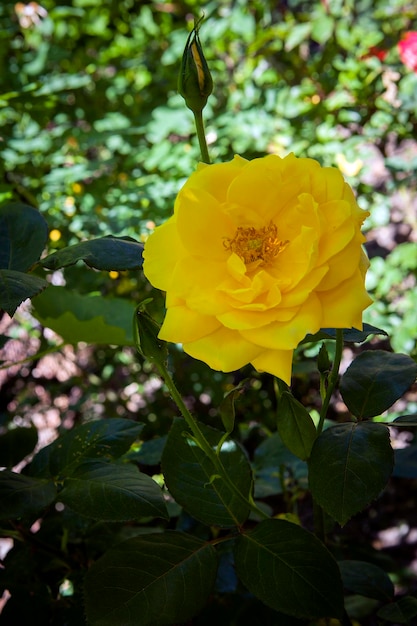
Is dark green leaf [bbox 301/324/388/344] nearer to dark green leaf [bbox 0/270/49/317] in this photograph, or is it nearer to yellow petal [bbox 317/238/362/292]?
yellow petal [bbox 317/238/362/292]

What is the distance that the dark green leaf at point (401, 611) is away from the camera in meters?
0.60

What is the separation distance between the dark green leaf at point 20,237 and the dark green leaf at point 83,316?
108 mm

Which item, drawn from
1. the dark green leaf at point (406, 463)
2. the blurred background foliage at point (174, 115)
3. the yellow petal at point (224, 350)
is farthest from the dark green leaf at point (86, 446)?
the blurred background foliage at point (174, 115)

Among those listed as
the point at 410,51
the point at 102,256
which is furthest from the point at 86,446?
the point at 410,51

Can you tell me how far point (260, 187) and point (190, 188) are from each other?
0.05m

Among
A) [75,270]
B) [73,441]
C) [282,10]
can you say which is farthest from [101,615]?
[282,10]

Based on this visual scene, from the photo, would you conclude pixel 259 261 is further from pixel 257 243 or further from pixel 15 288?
pixel 15 288

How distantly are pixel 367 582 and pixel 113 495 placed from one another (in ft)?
1.06

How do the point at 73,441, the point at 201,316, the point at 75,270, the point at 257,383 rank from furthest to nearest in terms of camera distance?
the point at 257,383 < the point at 75,270 < the point at 73,441 < the point at 201,316

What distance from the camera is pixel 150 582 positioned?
499 mm

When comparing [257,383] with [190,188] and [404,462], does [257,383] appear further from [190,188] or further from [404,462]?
[190,188]

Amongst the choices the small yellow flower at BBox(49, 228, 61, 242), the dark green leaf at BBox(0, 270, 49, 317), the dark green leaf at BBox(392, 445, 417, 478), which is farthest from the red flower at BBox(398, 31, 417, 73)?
the dark green leaf at BBox(0, 270, 49, 317)

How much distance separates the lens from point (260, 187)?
0.49m

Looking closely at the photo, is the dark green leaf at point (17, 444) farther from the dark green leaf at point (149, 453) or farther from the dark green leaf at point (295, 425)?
the dark green leaf at point (295, 425)
